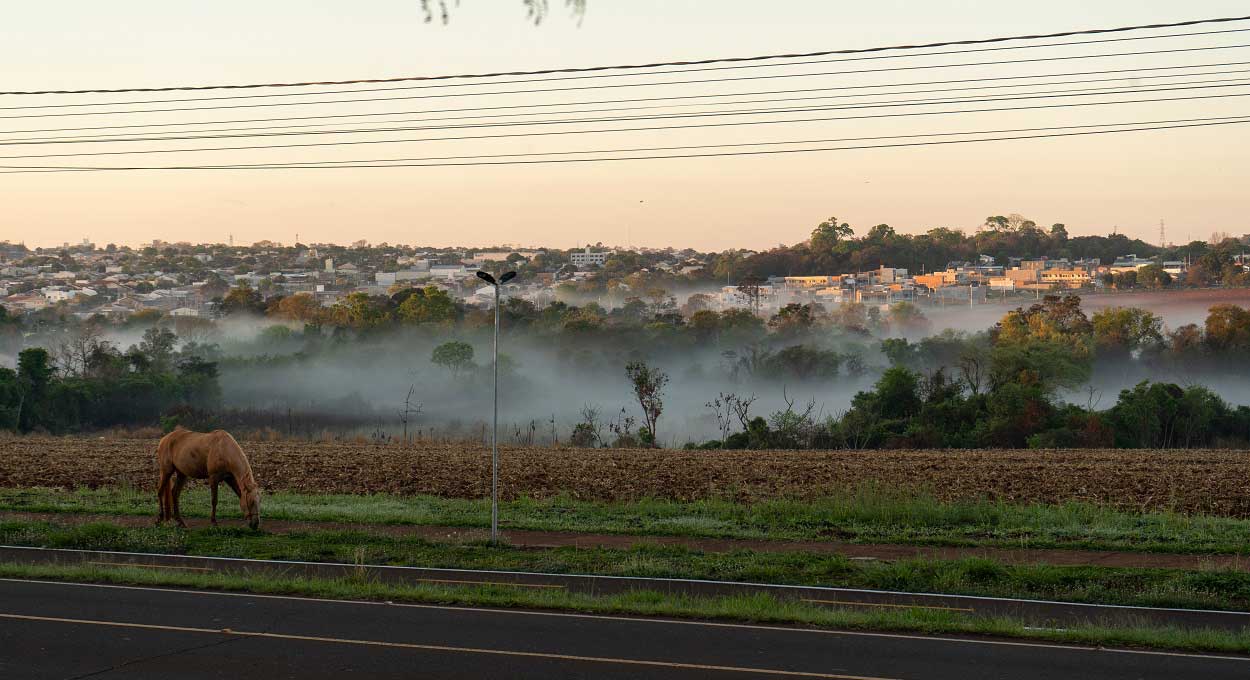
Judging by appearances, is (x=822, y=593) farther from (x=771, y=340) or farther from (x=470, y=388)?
(x=771, y=340)

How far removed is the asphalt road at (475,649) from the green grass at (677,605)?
1.54 ft

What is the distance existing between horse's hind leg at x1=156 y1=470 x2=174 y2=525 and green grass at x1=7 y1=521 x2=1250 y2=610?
113 cm

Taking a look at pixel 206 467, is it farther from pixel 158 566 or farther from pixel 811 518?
pixel 811 518

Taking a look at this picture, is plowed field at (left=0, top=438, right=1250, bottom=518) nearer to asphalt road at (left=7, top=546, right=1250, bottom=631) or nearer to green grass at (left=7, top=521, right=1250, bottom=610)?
green grass at (left=7, top=521, right=1250, bottom=610)

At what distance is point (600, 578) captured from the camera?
20453 millimetres

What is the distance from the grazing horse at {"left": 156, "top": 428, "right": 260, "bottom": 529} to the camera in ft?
87.0

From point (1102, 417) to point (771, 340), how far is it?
238 feet

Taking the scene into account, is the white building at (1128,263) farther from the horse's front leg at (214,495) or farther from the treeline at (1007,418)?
the horse's front leg at (214,495)

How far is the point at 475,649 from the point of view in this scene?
47.4ft

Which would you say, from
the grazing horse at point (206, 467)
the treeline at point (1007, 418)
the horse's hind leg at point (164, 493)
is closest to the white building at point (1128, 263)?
the treeline at point (1007, 418)

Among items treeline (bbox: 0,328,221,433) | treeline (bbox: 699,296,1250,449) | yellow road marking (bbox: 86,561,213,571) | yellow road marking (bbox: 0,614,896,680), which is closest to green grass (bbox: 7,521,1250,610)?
yellow road marking (bbox: 86,561,213,571)

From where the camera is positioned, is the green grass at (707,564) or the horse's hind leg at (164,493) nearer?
the green grass at (707,564)

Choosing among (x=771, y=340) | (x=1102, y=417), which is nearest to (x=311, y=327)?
(x=771, y=340)

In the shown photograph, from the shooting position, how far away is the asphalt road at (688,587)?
55.6ft
